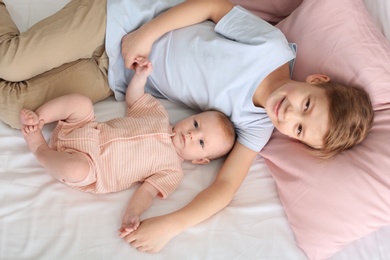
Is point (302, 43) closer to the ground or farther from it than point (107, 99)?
farther from it

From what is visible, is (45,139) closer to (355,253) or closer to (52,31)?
(52,31)

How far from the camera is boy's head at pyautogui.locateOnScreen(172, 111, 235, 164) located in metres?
1.20

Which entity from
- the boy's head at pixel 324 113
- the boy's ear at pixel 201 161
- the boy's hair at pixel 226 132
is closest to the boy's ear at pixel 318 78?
the boy's head at pixel 324 113

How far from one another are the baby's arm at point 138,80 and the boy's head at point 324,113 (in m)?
0.36

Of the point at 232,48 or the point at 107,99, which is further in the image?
the point at 107,99

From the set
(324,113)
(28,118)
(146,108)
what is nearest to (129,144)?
(146,108)

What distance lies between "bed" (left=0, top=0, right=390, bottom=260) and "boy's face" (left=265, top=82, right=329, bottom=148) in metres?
0.09

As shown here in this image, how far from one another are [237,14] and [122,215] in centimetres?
66

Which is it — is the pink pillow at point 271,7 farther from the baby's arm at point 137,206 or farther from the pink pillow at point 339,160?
the baby's arm at point 137,206

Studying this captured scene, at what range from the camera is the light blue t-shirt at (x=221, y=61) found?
120cm

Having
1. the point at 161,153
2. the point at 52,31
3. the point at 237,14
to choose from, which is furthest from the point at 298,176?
the point at 52,31

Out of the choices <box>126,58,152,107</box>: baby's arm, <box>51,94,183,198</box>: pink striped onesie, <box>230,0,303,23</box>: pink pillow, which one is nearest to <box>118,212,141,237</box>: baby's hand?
<box>51,94,183,198</box>: pink striped onesie

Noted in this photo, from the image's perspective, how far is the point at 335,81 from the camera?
1184mm

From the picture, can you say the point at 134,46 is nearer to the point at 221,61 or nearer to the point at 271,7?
the point at 221,61
